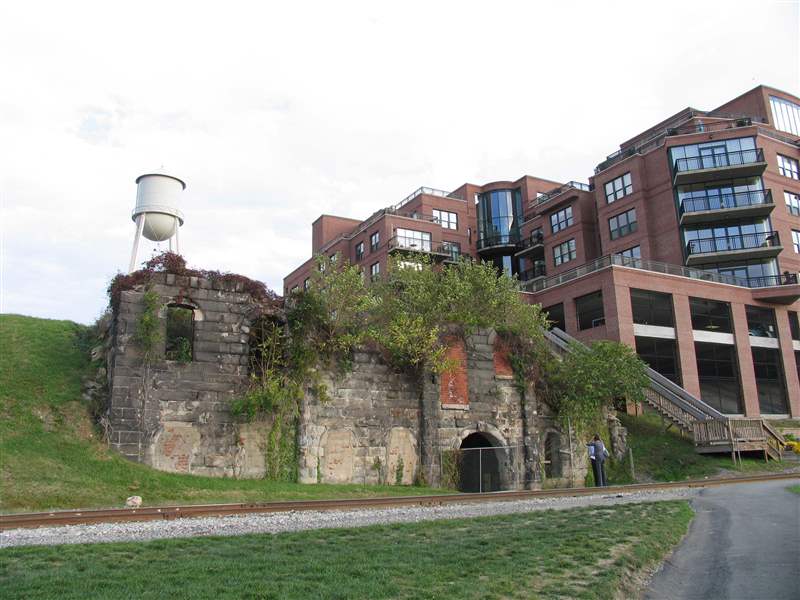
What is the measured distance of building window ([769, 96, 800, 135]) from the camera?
57031mm

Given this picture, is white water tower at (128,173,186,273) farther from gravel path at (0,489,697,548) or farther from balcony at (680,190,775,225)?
balcony at (680,190,775,225)

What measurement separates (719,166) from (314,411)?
1585 inches

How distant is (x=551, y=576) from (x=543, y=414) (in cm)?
2116

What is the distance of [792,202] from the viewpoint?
52.6m

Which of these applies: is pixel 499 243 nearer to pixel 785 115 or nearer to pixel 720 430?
pixel 785 115

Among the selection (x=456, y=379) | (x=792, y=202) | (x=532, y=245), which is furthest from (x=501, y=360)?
(x=792, y=202)

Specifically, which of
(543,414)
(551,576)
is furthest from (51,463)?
(543,414)

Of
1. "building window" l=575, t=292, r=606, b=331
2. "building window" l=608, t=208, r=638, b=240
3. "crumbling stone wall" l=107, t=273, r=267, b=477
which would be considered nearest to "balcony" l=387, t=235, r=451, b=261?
"building window" l=608, t=208, r=638, b=240

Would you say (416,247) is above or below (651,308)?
above

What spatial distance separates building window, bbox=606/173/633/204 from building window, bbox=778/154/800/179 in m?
10.9

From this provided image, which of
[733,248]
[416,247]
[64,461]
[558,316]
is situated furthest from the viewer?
[416,247]

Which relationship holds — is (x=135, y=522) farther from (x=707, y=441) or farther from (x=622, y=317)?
(x=622, y=317)

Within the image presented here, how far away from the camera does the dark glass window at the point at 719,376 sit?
4575 centimetres

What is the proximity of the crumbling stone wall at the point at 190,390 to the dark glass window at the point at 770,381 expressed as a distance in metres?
38.9
